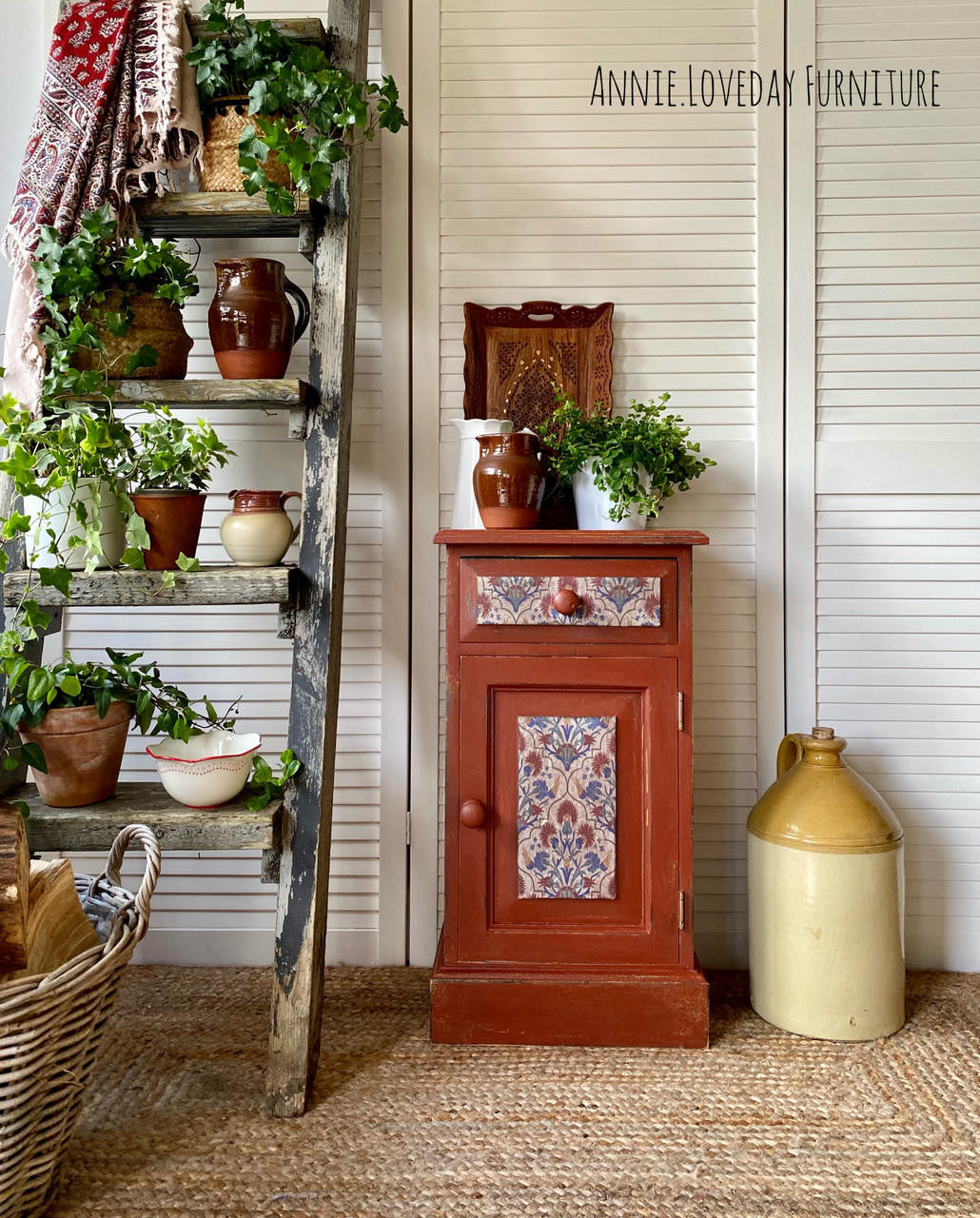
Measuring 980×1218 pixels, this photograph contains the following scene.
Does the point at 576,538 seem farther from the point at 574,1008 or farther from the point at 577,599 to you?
the point at 574,1008

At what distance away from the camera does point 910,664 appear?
2049 millimetres

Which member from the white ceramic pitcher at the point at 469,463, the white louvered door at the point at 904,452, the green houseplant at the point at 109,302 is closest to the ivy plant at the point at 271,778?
the white ceramic pitcher at the point at 469,463

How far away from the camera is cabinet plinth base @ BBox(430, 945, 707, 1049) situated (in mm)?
1679

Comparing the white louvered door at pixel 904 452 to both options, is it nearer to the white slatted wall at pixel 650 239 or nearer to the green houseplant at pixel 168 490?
the white slatted wall at pixel 650 239

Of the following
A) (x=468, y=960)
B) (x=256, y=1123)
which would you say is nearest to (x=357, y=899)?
(x=468, y=960)

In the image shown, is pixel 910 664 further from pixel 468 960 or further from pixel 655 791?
pixel 468 960

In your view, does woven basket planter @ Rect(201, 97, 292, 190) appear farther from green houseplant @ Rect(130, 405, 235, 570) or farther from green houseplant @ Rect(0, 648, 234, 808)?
green houseplant @ Rect(0, 648, 234, 808)

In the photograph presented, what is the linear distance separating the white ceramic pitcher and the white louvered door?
699mm

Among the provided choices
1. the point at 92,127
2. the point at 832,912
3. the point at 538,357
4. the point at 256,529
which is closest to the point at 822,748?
the point at 832,912

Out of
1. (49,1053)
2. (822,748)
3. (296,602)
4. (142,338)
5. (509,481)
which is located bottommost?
(49,1053)

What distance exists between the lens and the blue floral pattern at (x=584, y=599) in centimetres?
168

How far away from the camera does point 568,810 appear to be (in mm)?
1697

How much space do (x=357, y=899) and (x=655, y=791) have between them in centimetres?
79

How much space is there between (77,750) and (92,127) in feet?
3.61
